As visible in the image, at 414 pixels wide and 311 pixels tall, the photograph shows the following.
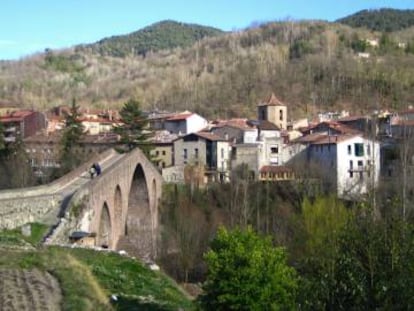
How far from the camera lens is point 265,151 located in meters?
50.3

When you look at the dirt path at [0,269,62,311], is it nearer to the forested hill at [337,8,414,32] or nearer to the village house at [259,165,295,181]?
the village house at [259,165,295,181]

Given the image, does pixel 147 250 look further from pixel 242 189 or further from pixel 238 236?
pixel 238 236

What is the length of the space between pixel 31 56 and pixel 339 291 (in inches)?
6901

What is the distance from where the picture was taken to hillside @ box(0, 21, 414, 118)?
85.8m

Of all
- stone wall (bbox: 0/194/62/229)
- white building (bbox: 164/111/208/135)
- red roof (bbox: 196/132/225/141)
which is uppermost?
white building (bbox: 164/111/208/135)

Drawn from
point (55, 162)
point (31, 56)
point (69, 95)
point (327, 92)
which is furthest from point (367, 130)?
point (31, 56)

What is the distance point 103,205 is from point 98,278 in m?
12.0

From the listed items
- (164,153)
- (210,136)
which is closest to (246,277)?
(210,136)

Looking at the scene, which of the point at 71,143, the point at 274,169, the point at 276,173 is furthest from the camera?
the point at 274,169

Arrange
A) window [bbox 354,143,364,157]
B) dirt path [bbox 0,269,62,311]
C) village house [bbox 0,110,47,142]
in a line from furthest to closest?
1. village house [bbox 0,110,47,142]
2. window [bbox 354,143,364,157]
3. dirt path [bbox 0,269,62,311]

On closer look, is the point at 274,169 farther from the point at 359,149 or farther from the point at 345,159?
the point at 359,149

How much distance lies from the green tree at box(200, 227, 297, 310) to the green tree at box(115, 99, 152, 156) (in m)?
31.0

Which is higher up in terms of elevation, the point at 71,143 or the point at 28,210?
the point at 71,143

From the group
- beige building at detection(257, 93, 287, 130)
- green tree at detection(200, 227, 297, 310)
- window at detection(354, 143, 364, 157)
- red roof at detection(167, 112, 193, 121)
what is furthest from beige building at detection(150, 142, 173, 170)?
green tree at detection(200, 227, 297, 310)
